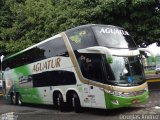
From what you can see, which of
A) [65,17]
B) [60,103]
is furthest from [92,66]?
[65,17]

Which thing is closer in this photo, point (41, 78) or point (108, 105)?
point (108, 105)

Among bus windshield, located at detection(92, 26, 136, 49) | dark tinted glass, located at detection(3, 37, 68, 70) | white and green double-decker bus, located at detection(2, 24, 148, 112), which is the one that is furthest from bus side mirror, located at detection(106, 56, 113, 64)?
dark tinted glass, located at detection(3, 37, 68, 70)

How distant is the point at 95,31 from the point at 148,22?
850cm

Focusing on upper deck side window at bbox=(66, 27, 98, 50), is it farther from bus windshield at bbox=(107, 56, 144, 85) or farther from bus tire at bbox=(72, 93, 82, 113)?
bus tire at bbox=(72, 93, 82, 113)

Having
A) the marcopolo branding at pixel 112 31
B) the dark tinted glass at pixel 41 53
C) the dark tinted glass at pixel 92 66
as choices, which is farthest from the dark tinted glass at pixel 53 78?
the marcopolo branding at pixel 112 31

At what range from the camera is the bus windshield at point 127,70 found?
14499 millimetres

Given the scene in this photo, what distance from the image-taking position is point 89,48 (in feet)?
49.2

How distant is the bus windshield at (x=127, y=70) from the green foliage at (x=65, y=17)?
301 inches

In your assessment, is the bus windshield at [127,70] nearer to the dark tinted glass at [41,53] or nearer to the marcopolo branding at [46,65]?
the dark tinted glass at [41,53]

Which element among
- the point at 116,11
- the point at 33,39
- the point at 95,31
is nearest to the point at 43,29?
the point at 33,39

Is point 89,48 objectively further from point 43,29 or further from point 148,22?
point 43,29

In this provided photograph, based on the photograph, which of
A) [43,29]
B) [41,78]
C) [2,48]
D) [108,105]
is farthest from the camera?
[2,48]

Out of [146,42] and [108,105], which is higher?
[146,42]

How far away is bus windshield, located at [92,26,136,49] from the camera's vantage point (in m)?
15.1
